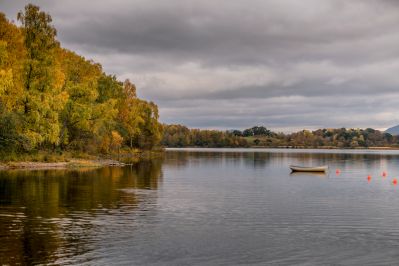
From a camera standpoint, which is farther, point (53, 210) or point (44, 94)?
point (44, 94)

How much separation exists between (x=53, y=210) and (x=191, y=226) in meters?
11.5

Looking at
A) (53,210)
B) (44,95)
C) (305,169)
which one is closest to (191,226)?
(53,210)

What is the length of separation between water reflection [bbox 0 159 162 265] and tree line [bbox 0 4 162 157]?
1225 cm

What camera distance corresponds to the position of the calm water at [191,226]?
76.6ft

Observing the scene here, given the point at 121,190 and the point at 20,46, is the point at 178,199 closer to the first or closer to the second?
the point at 121,190

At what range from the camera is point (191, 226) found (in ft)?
103

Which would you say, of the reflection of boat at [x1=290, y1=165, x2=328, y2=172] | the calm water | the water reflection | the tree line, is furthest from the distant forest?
the reflection of boat at [x1=290, y1=165, x2=328, y2=172]

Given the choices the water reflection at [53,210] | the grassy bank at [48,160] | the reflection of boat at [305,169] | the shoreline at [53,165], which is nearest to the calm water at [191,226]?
the water reflection at [53,210]

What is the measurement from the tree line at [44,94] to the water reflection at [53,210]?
12248 mm

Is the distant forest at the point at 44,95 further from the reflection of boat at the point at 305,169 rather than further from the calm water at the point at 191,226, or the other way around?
the reflection of boat at the point at 305,169

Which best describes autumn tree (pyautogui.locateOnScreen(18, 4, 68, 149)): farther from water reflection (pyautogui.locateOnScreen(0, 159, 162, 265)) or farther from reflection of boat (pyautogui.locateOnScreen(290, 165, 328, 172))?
reflection of boat (pyautogui.locateOnScreen(290, 165, 328, 172))

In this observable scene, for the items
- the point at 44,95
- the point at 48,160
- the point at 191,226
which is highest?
the point at 44,95

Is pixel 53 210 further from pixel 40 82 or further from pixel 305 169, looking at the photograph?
pixel 305 169

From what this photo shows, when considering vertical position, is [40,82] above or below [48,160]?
above
